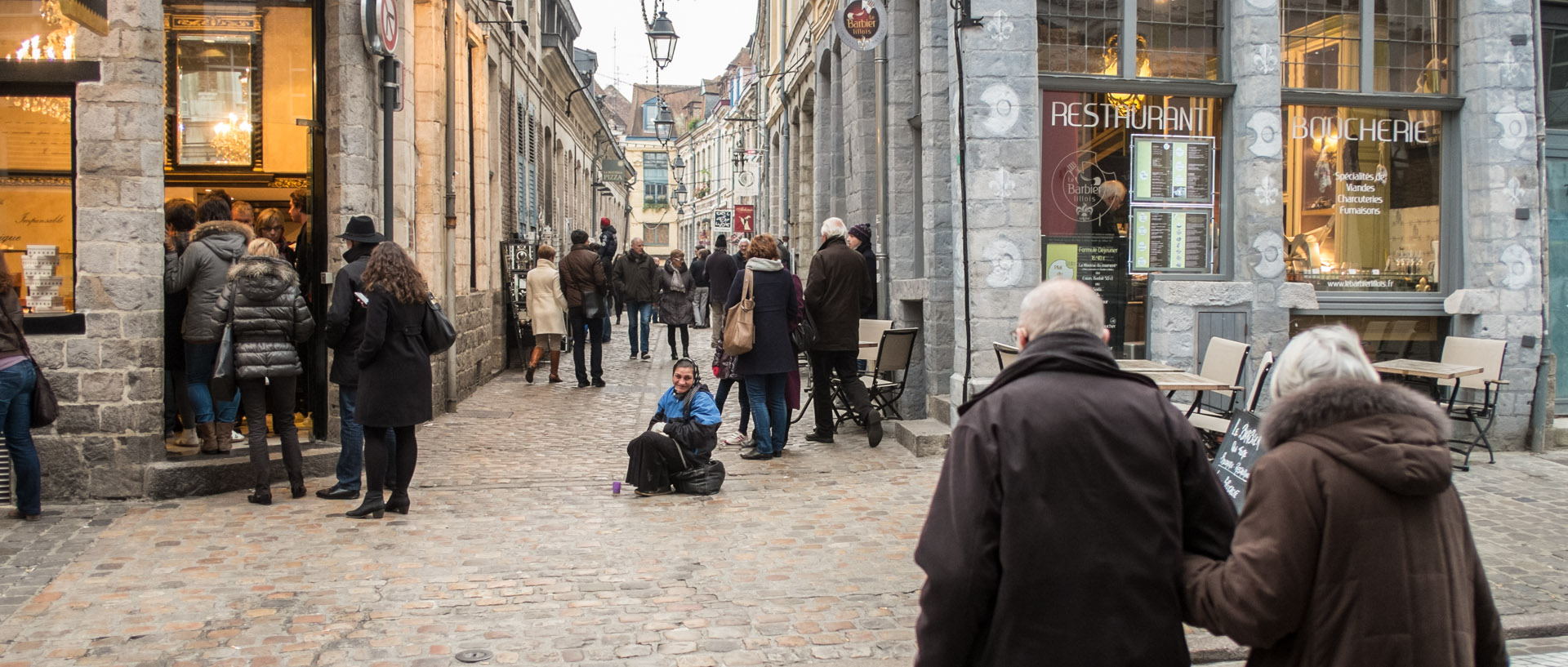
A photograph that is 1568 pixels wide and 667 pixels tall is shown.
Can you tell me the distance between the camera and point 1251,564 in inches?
96.5

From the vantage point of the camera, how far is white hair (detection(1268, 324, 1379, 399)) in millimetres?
2562

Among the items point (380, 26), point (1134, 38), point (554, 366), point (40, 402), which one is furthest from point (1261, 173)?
point (554, 366)

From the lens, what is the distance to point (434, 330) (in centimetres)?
699

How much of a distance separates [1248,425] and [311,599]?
12.8ft

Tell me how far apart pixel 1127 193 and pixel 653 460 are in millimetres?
4202

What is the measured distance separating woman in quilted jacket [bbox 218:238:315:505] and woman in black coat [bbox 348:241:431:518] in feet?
2.47

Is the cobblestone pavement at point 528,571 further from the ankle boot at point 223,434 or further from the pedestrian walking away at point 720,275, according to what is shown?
the pedestrian walking away at point 720,275

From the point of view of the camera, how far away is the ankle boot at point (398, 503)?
6969 mm

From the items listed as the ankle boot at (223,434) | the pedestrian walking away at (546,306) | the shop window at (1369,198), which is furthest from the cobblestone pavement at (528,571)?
the pedestrian walking away at (546,306)

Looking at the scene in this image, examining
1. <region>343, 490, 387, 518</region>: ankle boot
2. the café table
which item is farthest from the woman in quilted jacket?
the café table

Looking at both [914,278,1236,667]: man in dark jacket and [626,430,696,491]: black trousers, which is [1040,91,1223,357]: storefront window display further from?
[914,278,1236,667]: man in dark jacket

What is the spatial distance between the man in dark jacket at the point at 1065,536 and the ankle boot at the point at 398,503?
5004 mm

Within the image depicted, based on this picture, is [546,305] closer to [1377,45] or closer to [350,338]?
Result: [350,338]

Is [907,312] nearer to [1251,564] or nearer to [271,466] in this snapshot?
[271,466]
